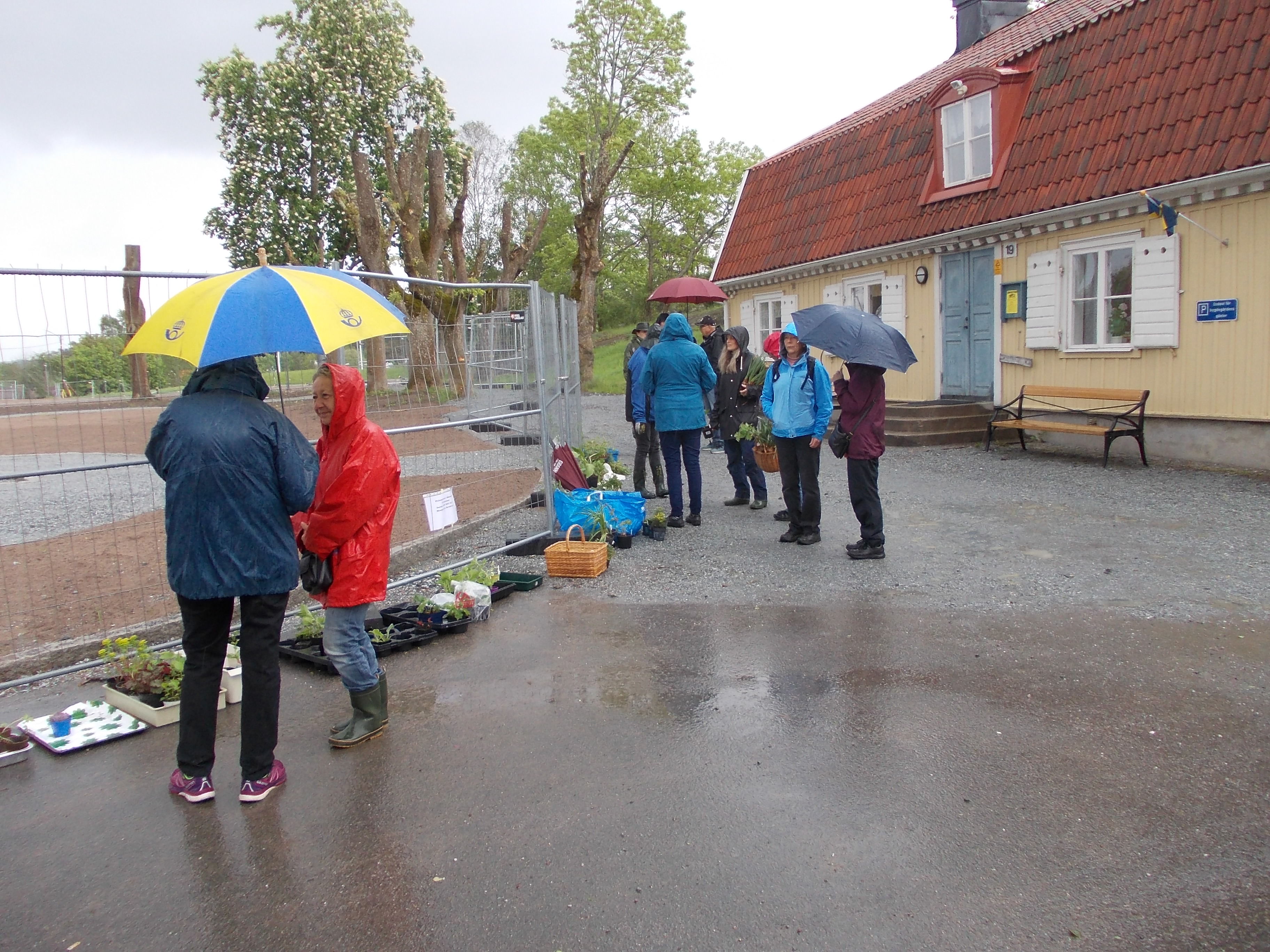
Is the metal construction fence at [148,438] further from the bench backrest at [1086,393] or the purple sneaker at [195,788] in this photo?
the bench backrest at [1086,393]

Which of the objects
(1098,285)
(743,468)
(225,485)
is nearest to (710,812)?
(225,485)

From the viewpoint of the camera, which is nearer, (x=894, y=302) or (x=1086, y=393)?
(x=1086, y=393)

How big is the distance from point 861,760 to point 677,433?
16.3 feet

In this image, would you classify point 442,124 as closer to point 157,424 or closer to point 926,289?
point 926,289

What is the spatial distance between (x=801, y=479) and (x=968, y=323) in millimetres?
8468

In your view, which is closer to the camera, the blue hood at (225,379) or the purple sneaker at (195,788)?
the blue hood at (225,379)

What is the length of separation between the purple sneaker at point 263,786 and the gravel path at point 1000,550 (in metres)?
3.07

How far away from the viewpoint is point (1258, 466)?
10.6 metres

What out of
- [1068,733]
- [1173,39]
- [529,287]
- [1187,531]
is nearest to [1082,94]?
[1173,39]

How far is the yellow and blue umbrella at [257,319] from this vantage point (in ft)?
11.4

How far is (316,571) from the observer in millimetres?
4059

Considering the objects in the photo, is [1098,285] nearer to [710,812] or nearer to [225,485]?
[710,812]

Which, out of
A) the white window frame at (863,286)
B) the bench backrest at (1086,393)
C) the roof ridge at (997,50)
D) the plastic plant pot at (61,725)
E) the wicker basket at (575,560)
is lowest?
the plastic plant pot at (61,725)

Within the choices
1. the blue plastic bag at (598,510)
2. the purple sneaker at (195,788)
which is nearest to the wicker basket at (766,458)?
the blue plastic bag at (598,510)
